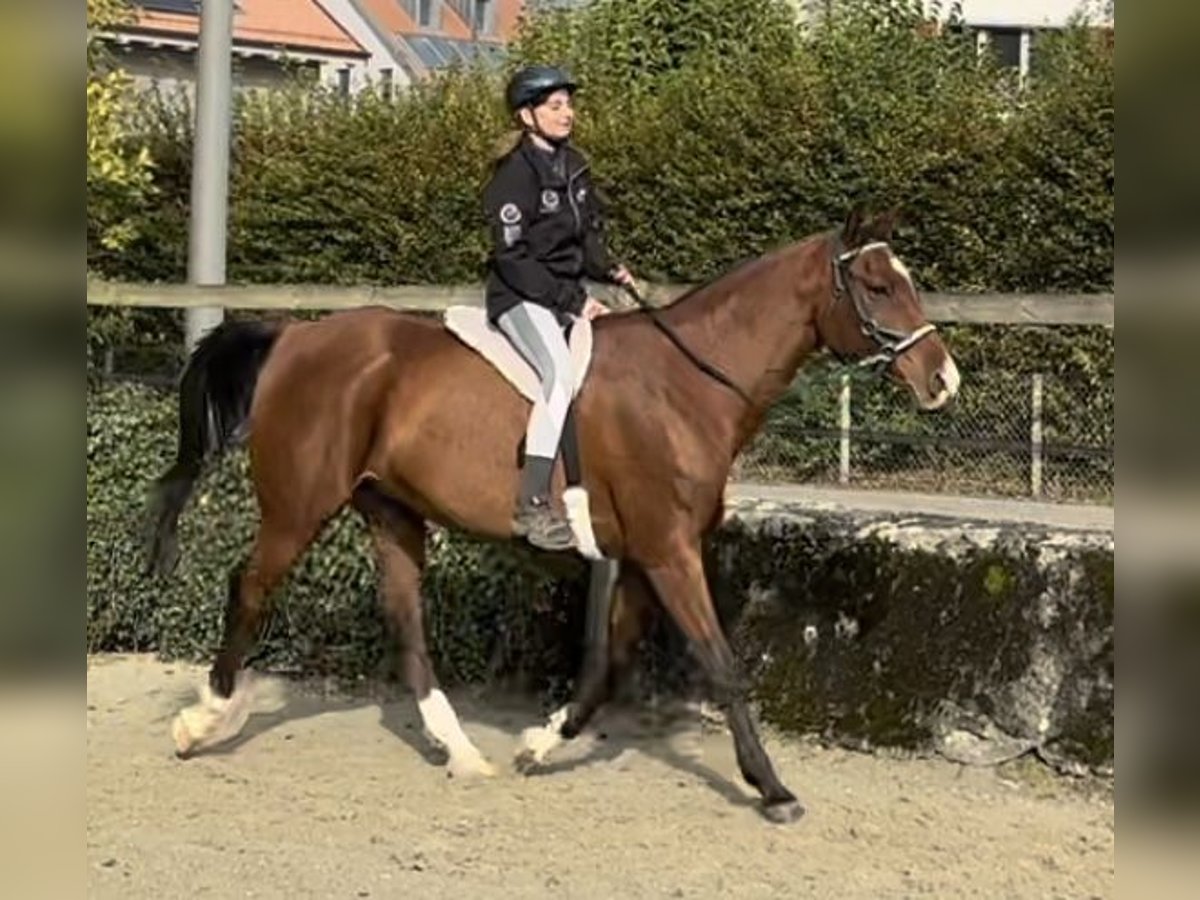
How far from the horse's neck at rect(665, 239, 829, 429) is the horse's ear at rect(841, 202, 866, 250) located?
0.41 ft

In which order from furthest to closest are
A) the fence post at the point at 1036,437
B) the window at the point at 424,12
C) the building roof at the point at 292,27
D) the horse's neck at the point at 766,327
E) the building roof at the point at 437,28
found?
the window at the point at 424,12, the building roof at the point at 437,28, the building roof at the point at 292,27, the fence post at the point at 1036,437, the horse's neck at the point at 766,327

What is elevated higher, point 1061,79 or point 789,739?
point 1061,79

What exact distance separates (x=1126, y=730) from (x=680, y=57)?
20.4 meters

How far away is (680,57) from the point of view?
20984 millimetres

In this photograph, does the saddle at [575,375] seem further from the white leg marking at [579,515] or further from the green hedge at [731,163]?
the green hedge at [731,163]

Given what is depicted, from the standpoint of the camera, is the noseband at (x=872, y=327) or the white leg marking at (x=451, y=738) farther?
the white leg marking at (x=451, y=738)

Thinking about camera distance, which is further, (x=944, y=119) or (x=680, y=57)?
(x=680, y=57)

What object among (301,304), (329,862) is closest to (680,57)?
(301,304)

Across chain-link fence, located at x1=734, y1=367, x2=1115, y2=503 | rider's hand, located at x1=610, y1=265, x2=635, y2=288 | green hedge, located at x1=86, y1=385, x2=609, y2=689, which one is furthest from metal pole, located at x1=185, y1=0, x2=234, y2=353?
chain-link fence, located at x1=734, y1=367, x2=1115, y2=503

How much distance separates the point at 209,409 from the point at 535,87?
1.94 meters

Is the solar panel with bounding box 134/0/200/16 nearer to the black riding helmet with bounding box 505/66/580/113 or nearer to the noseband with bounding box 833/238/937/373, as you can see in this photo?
the black riding helmet with bounding box 505/66/580/113

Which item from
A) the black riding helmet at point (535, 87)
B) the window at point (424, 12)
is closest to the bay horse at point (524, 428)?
the black riding helmet at point (535, 87)

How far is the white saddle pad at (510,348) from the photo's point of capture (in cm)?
623

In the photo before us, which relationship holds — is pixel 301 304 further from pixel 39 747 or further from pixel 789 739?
pixel 39 747
